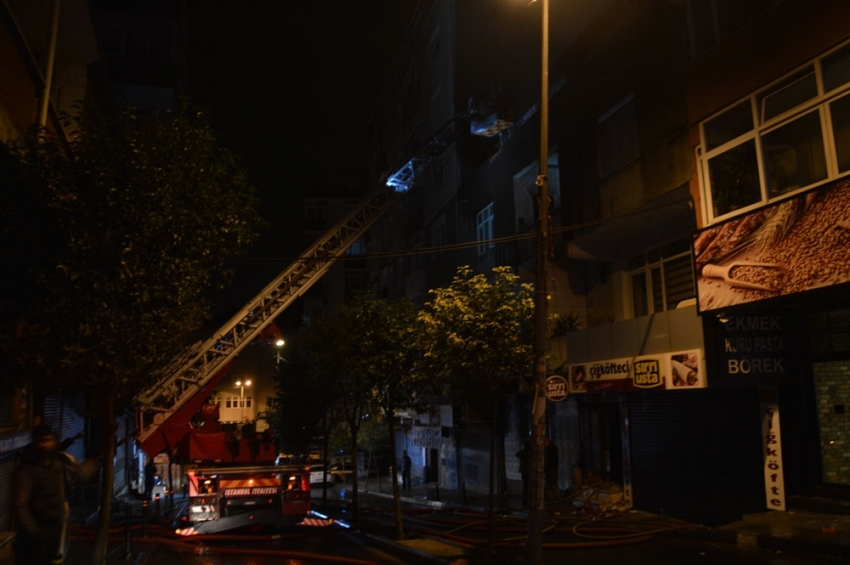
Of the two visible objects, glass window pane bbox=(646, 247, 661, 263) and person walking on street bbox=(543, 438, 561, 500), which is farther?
person walking on street bbox=(543, 438, 561, 500)

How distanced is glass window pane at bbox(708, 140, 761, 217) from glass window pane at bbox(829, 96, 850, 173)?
165 centimetres

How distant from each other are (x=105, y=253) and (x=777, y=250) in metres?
9.83

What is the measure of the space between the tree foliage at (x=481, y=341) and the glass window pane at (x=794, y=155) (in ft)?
15.7

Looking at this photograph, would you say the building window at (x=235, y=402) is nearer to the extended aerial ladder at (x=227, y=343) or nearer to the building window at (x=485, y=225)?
the building window at (x=485, y=225)

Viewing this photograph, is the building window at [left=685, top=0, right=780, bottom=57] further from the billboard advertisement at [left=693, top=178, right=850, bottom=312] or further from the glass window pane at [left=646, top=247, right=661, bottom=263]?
the glass window pane at [left=646, top=247, right=661, bottom=263]

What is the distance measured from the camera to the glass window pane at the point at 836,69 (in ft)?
35.4

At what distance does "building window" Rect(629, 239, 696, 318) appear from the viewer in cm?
1606

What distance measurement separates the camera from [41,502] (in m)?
7.70

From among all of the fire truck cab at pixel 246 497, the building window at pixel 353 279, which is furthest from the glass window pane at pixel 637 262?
the building window at pixel 353 279

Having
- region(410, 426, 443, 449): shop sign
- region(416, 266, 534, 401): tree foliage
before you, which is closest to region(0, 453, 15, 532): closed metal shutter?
region(416, 266, 534, 401): tree foliage

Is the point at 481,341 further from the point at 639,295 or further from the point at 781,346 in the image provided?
the point at 639,295

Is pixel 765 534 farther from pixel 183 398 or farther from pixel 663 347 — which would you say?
pixel 183 398

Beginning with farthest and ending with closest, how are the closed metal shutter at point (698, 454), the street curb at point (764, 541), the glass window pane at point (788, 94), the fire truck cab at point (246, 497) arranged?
1. the fire truck cab at point (246, 497)
2. the closed metal shutter at point (698, 454)
3. the glass window pane at point (788, 94)
4. the street curb at point (764, 541)

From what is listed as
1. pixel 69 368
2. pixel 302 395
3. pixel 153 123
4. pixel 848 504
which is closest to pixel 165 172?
pixel 153 123
